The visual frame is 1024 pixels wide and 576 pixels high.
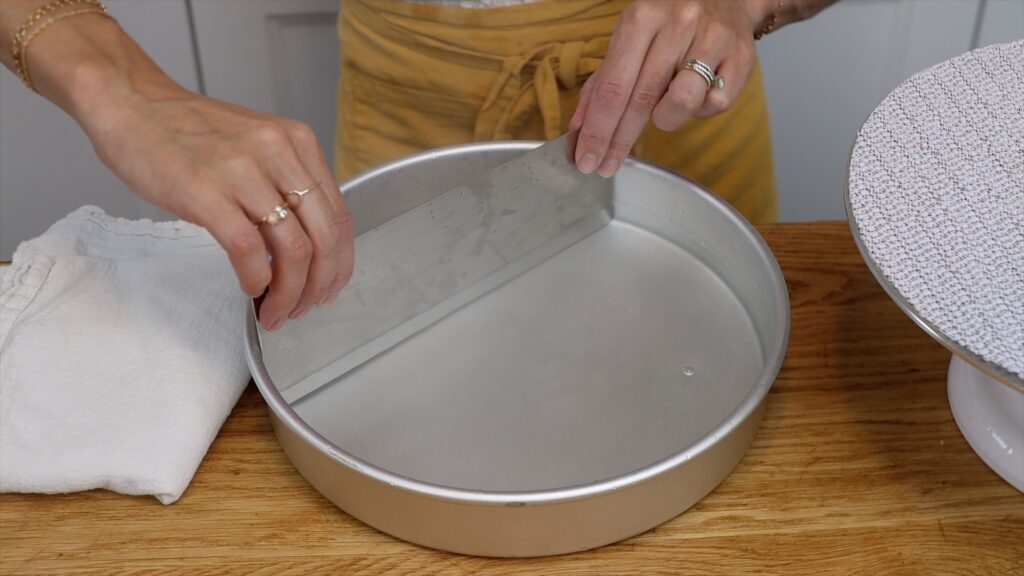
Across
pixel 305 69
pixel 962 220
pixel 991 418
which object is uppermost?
pixel 962 220

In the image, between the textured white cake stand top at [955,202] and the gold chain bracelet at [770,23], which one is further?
the gold chain bracelet at [770,23]

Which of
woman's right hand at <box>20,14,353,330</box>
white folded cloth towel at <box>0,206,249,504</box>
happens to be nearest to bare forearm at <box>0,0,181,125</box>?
woman's right hand at <box>20,14,353,330</box>

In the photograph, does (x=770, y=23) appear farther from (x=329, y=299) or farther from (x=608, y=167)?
(x=329, y=299)

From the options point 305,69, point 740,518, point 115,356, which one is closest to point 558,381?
point 740,518

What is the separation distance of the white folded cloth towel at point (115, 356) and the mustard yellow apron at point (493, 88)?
0.71 ft

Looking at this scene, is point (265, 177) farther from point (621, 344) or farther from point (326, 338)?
point (621, 344)

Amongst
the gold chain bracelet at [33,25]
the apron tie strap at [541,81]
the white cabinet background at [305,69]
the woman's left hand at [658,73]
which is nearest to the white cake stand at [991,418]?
the woman's left hand at [658,73]

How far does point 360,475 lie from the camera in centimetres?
42

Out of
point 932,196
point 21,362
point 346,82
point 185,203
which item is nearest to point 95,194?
point 346,82

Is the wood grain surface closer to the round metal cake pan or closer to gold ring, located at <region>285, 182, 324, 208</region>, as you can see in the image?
the round metal cake pan

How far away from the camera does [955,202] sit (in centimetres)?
43

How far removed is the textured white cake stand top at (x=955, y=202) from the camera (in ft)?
1.24

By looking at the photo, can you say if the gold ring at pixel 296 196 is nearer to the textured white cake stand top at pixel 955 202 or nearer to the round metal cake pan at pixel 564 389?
the round metal cake pan at pixel 564 389

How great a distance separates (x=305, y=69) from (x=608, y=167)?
24.4 inches
